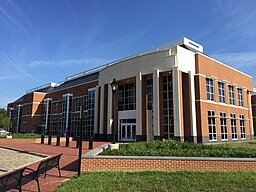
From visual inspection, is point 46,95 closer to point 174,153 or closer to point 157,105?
point 157,105

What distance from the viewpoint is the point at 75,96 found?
40.7 meters

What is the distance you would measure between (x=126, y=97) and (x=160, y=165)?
2105 centimetres

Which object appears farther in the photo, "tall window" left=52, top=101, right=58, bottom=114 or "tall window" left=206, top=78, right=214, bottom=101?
"tall window" left=52, top=101, right=58, bottom=114

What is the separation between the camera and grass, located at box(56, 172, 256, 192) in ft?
20.5

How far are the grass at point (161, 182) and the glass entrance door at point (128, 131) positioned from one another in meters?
19.0

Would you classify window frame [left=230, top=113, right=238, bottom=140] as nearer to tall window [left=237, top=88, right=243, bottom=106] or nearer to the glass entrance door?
tall window [left=237, top=88, right=243, bottom=106]

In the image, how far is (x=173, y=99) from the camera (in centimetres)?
2300

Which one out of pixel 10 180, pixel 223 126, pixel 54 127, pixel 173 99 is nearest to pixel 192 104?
pixel 173 99

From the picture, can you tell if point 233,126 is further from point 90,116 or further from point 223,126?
point 90,116

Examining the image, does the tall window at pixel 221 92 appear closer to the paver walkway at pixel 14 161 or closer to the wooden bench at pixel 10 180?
the paver walkway at pixel 14 161

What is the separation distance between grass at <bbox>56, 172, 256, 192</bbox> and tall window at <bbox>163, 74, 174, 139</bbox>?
1576 cm

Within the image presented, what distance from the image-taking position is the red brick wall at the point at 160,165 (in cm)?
811

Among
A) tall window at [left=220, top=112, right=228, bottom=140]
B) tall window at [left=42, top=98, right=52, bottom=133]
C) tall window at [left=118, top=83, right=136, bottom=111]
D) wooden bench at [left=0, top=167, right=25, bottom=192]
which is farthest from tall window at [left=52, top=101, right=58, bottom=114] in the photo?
wooden bench at [left=0, top=167, right=25, bottom=192]

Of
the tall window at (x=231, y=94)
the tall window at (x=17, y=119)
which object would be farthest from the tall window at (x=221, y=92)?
the tall window at (x=17, y=119)
